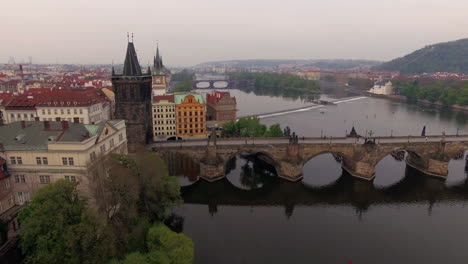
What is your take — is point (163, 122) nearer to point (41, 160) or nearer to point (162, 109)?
point (162, 109)

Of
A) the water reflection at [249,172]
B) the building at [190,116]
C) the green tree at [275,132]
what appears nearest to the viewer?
the water reflection at [249,172]

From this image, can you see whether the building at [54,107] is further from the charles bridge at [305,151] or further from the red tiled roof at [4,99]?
the charles bridge at [305,151]

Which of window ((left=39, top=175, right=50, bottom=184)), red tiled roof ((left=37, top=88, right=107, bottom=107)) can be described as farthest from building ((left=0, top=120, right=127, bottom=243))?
red tiled roof ((left=37, top=88, right=107, bottom=107))

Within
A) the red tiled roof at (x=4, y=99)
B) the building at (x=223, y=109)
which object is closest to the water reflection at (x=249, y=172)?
the building at (x=223, y=109)

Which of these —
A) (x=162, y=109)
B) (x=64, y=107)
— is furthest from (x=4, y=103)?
(x=162, y=109)

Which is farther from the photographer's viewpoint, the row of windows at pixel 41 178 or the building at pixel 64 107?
the building at pixel 64 107

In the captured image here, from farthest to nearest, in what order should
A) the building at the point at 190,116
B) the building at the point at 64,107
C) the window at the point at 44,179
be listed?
the building at the point at 190,116
the building at the point at 64,107
the window at the point at 44,179
